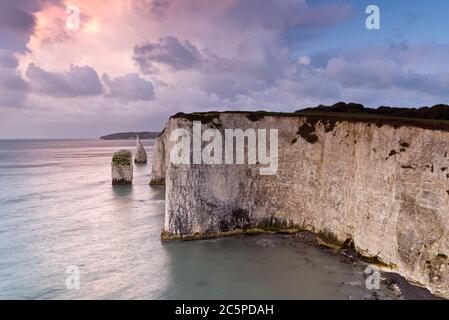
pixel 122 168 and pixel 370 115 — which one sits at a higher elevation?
pixel 370 115

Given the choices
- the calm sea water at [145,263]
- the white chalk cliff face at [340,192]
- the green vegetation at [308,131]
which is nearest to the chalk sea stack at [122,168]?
the calm sea water at [145,263]

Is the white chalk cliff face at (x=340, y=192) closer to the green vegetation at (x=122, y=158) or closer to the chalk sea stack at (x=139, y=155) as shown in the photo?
the green vegetation at (x=122, y=158)

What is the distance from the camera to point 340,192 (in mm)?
28062

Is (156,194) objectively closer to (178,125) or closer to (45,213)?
(45,213)

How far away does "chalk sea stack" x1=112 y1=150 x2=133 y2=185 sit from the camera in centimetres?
6141

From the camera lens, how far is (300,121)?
3325 cm

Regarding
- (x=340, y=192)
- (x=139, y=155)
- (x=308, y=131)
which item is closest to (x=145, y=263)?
(x=340, y=192)

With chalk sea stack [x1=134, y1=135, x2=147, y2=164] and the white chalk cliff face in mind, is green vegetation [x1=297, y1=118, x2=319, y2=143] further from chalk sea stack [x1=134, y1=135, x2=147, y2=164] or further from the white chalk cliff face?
chalk sea stack [x1=134, y1=135, x2=147, y2=164]

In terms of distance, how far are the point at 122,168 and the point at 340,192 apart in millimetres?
43219

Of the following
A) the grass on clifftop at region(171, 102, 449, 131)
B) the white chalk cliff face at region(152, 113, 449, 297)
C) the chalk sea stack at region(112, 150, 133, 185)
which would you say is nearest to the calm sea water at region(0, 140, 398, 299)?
the white chalk cliff face at region(152, 113, 449, 297)

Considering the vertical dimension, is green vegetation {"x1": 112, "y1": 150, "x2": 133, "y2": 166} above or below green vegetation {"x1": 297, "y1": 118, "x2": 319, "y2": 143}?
below

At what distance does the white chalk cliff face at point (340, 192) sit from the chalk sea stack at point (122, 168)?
3085 cm

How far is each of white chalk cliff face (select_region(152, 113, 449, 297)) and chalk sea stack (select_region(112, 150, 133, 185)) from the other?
30848mm

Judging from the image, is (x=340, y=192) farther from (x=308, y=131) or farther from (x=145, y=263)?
(x=145, y=263)
